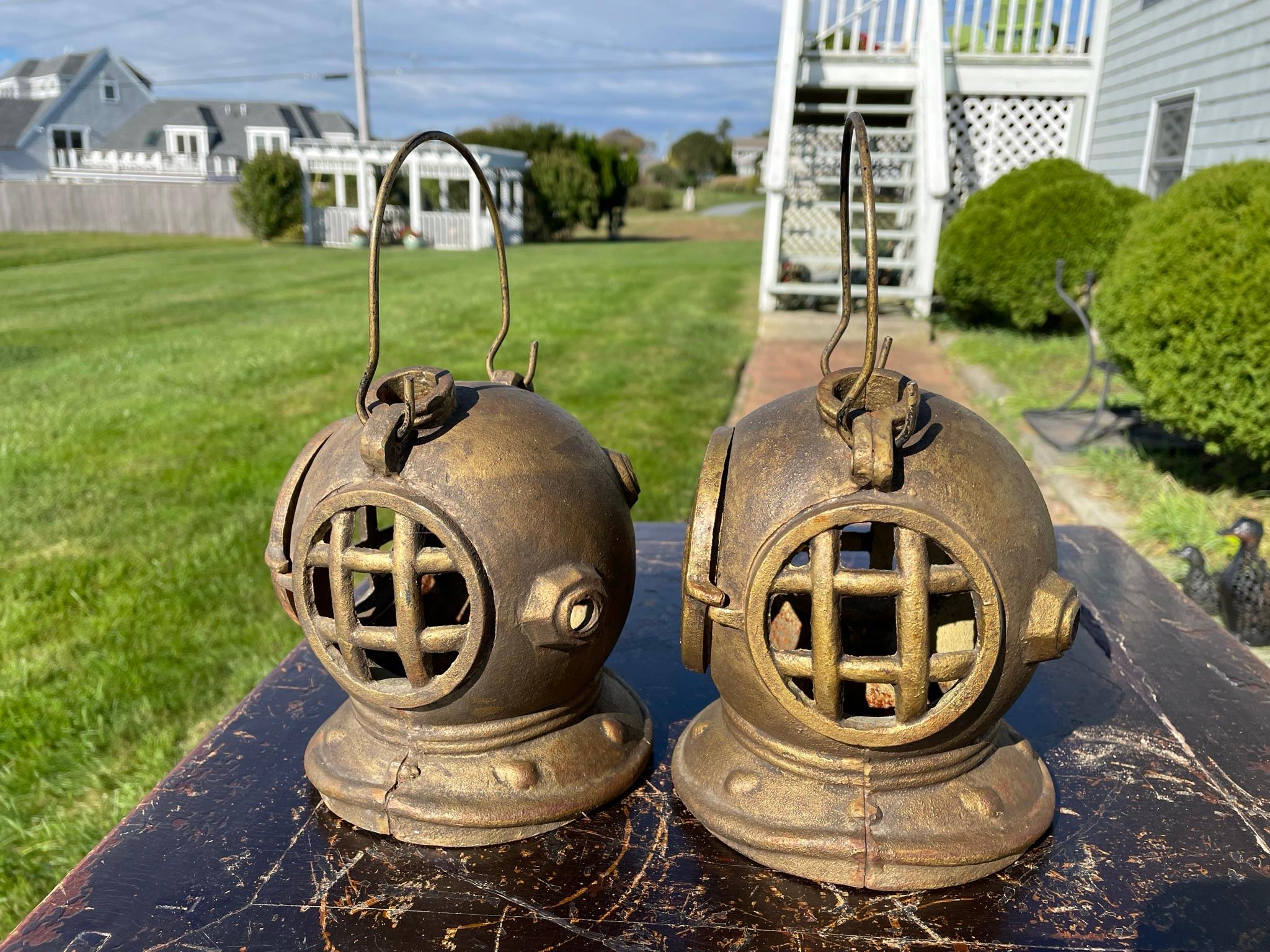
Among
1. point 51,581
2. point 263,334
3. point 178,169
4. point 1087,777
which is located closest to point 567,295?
point 263,334

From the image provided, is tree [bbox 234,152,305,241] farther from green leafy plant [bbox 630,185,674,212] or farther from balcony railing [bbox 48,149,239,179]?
green leafy plant [bbox 630,185,674,212]

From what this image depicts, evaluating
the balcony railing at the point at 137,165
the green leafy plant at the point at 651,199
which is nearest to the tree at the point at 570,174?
the balcony railing at the point at 137,165

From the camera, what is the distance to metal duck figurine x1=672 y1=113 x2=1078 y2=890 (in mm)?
1558

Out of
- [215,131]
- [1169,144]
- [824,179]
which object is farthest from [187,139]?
[1169,144]

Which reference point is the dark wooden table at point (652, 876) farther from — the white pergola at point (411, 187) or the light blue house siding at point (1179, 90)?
the white pergola at point (411, 187)

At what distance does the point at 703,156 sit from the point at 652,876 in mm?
88725

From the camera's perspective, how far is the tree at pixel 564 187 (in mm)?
28234

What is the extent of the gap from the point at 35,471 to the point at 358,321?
5.92 m

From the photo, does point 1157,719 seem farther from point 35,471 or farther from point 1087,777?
point 35,471

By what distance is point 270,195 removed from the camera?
79.8 feet

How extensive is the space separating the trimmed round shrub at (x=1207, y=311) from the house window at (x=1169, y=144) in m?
4.58

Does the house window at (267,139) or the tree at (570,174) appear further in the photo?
the house window at (267,139)

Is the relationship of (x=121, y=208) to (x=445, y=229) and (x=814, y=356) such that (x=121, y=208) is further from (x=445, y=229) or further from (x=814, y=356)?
(x=814, y=356)

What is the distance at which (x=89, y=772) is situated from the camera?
308 centimetres
